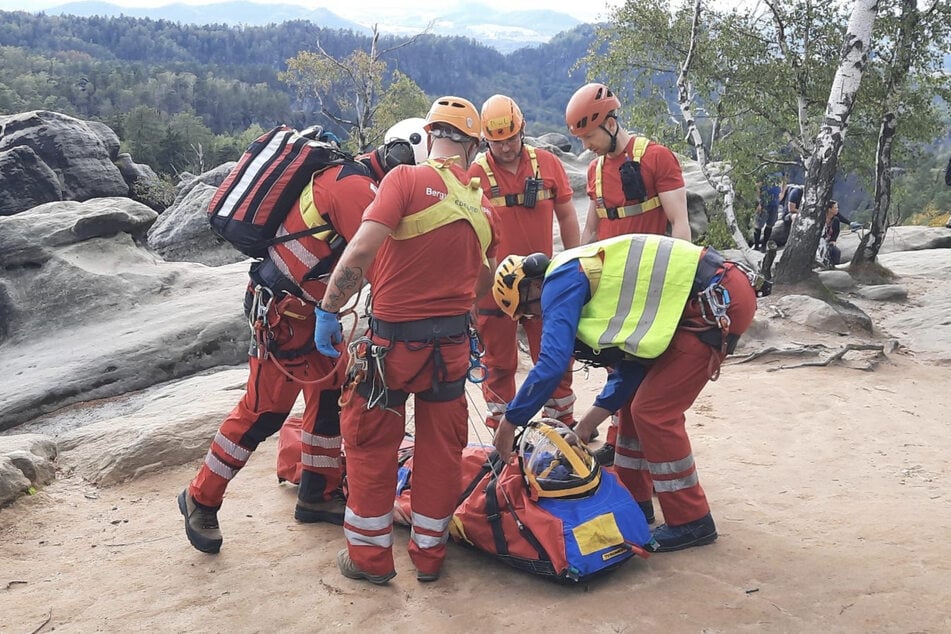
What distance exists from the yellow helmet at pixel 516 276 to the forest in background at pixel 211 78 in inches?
474

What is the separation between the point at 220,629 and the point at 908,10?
43.7 feet

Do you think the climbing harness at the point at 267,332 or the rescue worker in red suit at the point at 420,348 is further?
the climbing harness at the point at 267,332

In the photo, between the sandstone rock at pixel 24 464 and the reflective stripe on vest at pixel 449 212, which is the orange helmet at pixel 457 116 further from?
the sandstone rock at pixel 24 464

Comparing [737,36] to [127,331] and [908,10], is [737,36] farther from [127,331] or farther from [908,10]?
[127,331]

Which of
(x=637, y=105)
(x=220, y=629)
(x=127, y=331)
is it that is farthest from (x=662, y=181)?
(x=637, y=105)

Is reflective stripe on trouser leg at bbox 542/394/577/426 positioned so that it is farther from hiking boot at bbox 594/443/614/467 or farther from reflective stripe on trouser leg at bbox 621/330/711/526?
reflective stripe on trouser leg at bbox 621/330/711/526

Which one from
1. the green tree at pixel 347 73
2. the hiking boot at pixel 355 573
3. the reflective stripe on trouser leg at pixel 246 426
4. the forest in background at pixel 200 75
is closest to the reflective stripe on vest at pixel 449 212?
the reflective stripe on trouser leg at pixel 246 426

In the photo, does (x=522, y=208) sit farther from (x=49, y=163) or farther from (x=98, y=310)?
(x=49, y=163)

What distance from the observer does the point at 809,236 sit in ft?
33.2

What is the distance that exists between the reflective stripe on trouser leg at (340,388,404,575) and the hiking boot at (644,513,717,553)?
4.37ft

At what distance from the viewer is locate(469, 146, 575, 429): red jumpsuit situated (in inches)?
199

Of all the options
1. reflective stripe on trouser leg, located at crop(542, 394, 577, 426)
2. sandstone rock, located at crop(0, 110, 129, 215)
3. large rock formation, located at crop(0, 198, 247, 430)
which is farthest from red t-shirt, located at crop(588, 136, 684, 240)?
sandstone rock, located at crop(0, 110, 129, 215)

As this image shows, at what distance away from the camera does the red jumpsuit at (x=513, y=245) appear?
16.5 feet

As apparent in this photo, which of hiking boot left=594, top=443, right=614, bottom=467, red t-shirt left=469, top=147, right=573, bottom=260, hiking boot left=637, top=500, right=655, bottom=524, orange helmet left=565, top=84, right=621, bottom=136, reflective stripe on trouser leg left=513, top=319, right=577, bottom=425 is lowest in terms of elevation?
hiking boot left=594, top=443, right=614, bottom=467
